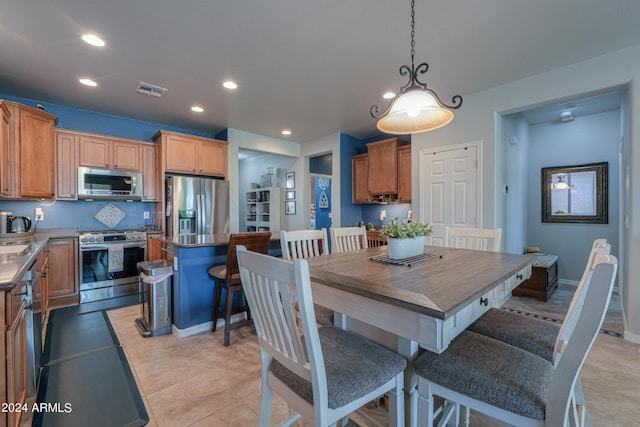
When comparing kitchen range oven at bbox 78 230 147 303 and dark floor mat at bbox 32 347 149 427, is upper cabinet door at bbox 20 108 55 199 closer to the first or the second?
kitchen range oven at bbox 78 230 147 303

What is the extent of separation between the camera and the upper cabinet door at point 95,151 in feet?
12.5

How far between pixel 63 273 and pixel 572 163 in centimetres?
732

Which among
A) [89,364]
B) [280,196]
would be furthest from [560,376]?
[280,196]

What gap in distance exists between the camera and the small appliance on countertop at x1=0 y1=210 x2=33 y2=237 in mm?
2855

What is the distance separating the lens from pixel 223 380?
1991 mm

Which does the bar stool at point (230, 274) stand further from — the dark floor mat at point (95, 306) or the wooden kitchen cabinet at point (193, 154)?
the wooden kitchen cabinet at point (193, 154)

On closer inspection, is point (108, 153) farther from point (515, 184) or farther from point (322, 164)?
point (515, 184)

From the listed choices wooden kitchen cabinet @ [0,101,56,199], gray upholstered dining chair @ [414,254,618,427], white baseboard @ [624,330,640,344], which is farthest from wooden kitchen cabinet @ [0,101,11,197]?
white baseboard @ [624,330,640,344]

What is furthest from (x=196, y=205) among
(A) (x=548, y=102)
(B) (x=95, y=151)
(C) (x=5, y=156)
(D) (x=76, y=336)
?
(A) (x=548, y=102)

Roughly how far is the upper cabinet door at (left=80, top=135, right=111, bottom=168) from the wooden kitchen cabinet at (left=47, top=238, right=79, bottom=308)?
1108 mm

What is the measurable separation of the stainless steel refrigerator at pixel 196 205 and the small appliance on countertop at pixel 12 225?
1.47 metres

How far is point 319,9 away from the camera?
2.02m

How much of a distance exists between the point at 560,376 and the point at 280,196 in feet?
Answer: 19.8

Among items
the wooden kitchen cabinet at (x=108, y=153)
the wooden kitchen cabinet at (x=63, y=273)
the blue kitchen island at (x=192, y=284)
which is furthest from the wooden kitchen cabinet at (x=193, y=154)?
the blue kitchen island at (x=192, y=284)
